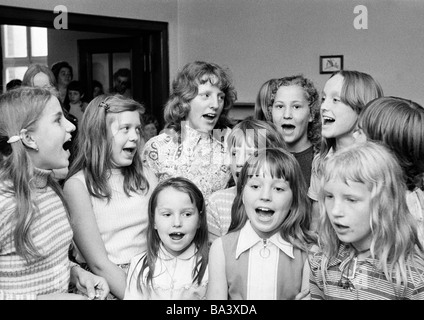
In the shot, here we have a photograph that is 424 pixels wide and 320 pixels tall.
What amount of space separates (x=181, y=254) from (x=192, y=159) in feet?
1.26

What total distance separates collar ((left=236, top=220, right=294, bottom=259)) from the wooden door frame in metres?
1.72

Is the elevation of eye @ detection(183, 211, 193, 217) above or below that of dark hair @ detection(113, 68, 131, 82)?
below

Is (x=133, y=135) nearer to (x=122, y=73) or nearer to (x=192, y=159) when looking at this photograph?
(x=192, y=159)

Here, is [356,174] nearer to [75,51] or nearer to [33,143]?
[33,143]

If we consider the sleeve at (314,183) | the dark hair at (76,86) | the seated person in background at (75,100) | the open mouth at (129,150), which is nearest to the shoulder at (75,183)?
the open mouth at (129,150)

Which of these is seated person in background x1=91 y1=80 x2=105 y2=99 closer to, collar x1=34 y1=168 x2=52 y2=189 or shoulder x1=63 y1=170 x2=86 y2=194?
shoulder x1=63 y1=170 x2=86 y2=194

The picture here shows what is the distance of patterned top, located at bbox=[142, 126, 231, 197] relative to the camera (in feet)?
5.52

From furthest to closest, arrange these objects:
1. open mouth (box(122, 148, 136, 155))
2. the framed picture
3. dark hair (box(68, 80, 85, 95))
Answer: dark hair (box(68, 80, 85, 95)) → the framed picture → open mouth (box(122, 148, 136, 155))

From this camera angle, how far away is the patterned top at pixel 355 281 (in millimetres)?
1094

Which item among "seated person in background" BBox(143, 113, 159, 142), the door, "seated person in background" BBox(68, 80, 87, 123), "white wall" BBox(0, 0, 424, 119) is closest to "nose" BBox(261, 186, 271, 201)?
"white wall" BBox(0, 0, 424, 119)

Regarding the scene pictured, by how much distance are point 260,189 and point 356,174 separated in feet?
0.78

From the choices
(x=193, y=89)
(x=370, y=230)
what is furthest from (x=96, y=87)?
(x=370, y=230)
